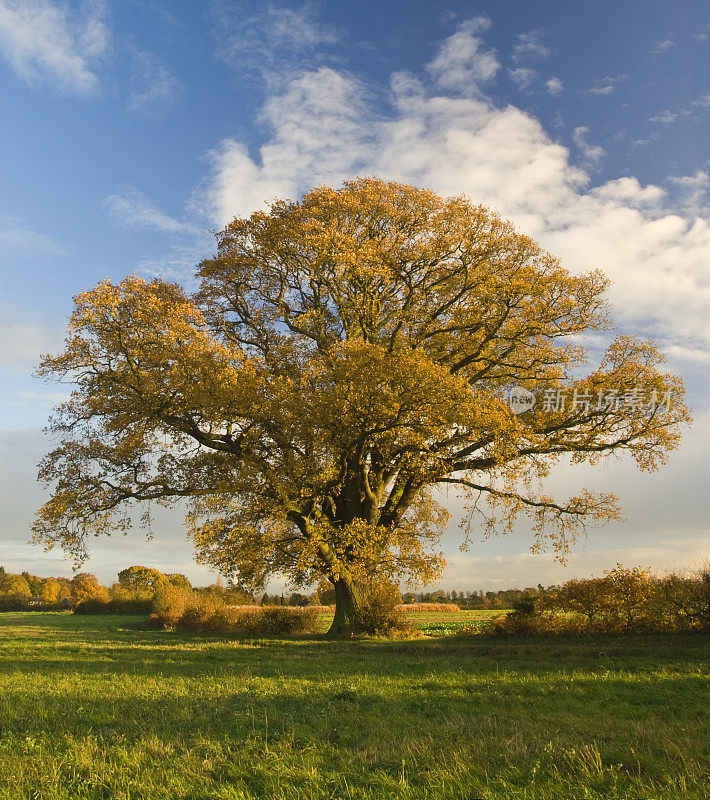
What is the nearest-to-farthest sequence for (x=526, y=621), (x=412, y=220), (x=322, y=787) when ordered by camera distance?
(x=322, y=787), (x=526, y=621), (x=412, y=220)

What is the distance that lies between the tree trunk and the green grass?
804cm

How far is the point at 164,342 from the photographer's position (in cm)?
2041

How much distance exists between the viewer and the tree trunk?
73.3 ft

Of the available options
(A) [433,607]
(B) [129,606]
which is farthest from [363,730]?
(B) [129,606]

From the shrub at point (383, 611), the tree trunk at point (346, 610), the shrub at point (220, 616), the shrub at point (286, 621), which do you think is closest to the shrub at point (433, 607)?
the shrub at point (220, 616)

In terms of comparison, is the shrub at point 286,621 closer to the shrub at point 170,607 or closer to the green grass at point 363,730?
the shrub at point 170,607

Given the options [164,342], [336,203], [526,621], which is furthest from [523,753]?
[336,203]

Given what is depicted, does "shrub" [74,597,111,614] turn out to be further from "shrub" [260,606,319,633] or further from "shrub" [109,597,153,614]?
"shrub" [260,606,319,633]

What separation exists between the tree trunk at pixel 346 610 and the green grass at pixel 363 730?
26.4 feet

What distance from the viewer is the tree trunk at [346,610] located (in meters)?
22.3

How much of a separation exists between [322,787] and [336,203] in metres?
21.8

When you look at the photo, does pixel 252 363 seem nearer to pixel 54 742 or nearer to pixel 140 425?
pixel 140 425

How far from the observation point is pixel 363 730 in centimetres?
734

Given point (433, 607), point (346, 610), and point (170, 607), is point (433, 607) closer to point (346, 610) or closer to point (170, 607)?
point (170, 607)
